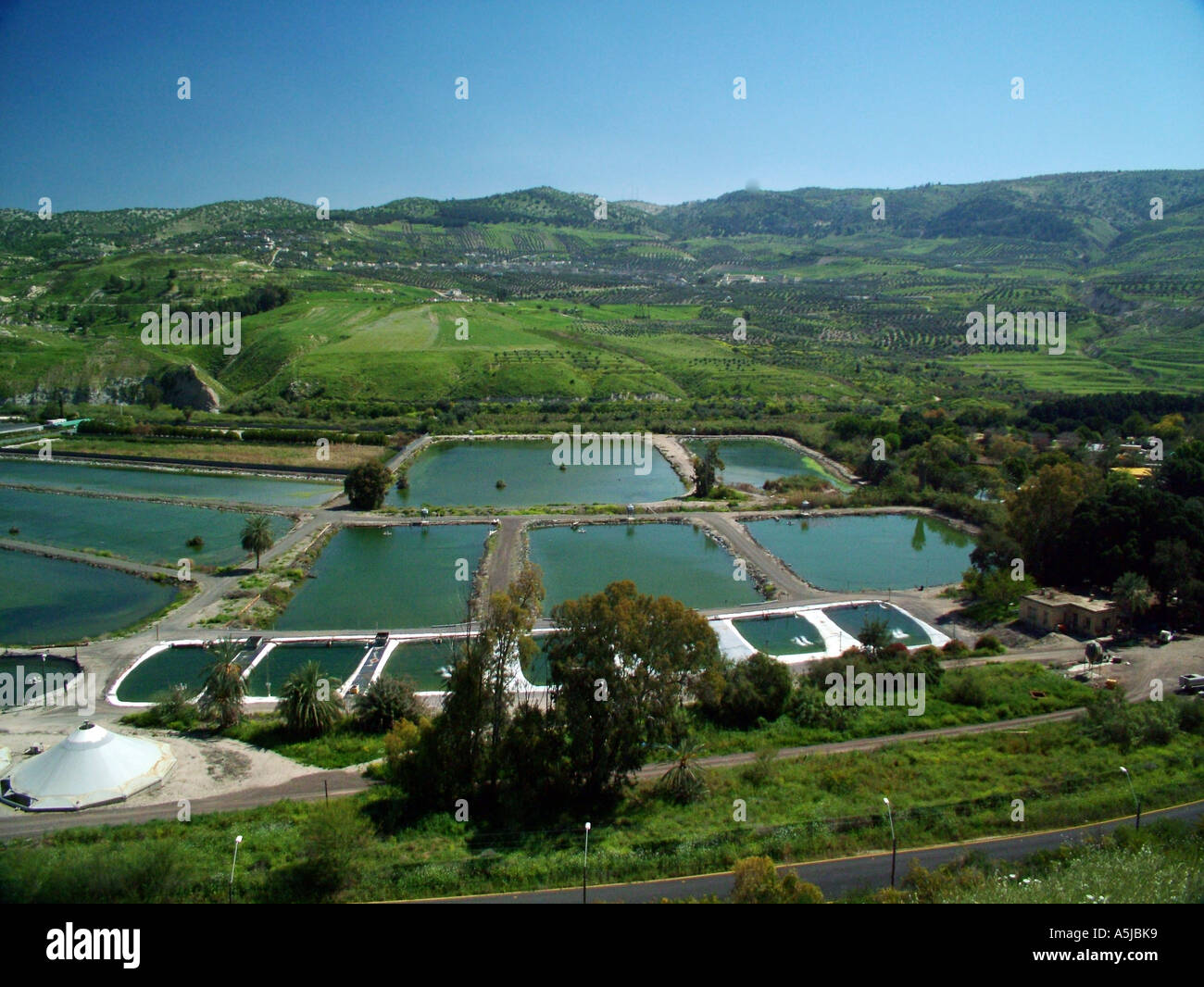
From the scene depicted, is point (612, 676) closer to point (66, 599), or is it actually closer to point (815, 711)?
point (815, 711)

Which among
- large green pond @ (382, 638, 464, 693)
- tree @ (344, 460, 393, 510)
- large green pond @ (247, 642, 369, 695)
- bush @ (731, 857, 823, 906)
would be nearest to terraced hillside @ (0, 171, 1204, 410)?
tree @ (344, 460, 393, 510)

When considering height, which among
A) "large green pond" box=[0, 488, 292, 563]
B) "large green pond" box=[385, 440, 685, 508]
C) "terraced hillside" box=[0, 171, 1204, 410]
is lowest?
"large green pond" box=[0, 488, 292, 563]

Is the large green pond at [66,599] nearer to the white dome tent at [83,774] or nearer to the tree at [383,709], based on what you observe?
the white dome tent at [83,774]

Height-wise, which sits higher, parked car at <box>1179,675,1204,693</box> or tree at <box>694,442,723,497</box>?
tree at <box>694,442,723,497</box>

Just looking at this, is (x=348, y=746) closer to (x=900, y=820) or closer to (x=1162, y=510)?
(x=900, y=820)

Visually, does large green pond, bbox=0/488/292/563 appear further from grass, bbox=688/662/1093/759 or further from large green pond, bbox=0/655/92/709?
grass, bbox=688/662/1093/759

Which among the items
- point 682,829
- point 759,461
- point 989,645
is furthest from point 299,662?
point 759,461
